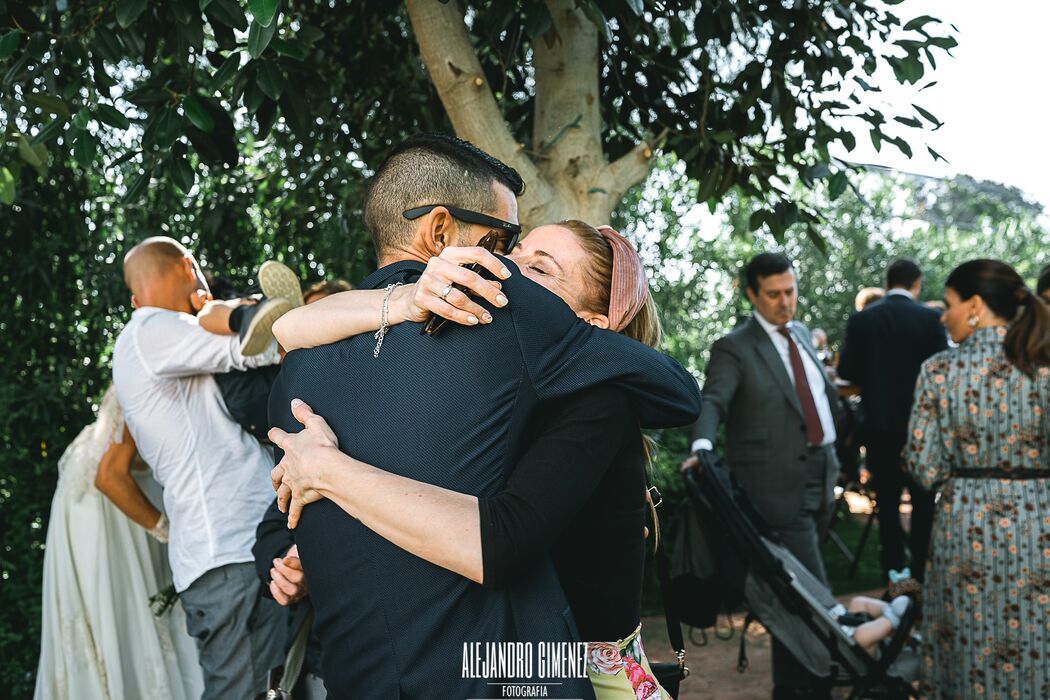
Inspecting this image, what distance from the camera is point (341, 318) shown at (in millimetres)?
1726

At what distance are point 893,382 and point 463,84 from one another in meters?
4.88

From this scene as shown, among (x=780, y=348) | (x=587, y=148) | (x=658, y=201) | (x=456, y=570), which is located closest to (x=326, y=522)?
(x=456, y=570)

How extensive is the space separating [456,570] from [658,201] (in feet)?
20.0

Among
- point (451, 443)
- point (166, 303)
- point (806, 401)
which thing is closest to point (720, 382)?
point (806, 401)

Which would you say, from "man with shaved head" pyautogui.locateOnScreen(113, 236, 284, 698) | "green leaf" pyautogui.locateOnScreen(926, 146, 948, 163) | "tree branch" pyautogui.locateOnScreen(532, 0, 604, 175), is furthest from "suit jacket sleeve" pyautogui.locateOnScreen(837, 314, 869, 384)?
"man with shaved head" pyautogui.locateOnScreen(113, 236, 284, 698)

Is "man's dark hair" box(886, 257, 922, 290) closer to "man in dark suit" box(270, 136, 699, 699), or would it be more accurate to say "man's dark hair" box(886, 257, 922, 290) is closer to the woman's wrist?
"man in dark suit" box(270, 136, 699, 699)

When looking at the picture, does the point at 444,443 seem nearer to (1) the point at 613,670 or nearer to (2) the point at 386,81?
(1) the point at 613,670

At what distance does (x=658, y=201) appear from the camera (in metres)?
7.34

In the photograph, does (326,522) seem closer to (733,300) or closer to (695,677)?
(695,677)

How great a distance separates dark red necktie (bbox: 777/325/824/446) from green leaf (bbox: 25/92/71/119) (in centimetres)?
373

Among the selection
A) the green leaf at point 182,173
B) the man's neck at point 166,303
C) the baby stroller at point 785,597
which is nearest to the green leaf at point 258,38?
the green leaf at point 182,173

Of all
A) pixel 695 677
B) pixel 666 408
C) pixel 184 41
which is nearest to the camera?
pixel 666 408

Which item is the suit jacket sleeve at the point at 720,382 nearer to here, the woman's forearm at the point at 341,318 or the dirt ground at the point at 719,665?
the dirt ground at the point at 719,665

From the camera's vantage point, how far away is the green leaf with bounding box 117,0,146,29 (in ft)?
7.98
